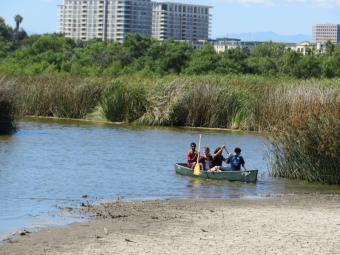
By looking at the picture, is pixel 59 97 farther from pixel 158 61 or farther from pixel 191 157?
pixel 158 61

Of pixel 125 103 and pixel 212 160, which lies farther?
pixel 125 103

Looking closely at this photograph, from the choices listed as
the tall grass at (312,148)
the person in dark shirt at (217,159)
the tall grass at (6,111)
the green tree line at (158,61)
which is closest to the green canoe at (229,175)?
the person in dark shirt at (217,159)

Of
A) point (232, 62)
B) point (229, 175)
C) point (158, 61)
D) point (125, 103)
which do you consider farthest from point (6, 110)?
point (158, 61)

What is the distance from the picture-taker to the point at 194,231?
15.8m

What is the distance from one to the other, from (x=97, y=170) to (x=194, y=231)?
12.2 m

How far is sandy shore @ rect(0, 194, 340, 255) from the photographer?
14.0m

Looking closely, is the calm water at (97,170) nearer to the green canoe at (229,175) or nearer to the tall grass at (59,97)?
the green canoe at (229,175)

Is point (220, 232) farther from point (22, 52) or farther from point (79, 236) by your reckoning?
point (22, 52)

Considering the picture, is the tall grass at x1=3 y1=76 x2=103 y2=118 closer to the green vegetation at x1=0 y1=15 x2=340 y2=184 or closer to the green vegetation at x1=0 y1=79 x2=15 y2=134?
the green vegetation at x1=0 y1=15 x2=340 y2=184

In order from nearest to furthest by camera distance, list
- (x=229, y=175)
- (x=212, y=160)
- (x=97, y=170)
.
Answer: (x=229, y=175)
(x=212, y=160)
(x=97, y=170)

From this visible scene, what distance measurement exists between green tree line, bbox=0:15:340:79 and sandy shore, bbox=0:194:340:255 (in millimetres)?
48245

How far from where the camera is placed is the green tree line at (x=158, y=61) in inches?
2835

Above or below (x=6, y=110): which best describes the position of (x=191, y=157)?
below

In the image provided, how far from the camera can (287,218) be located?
17.4m
